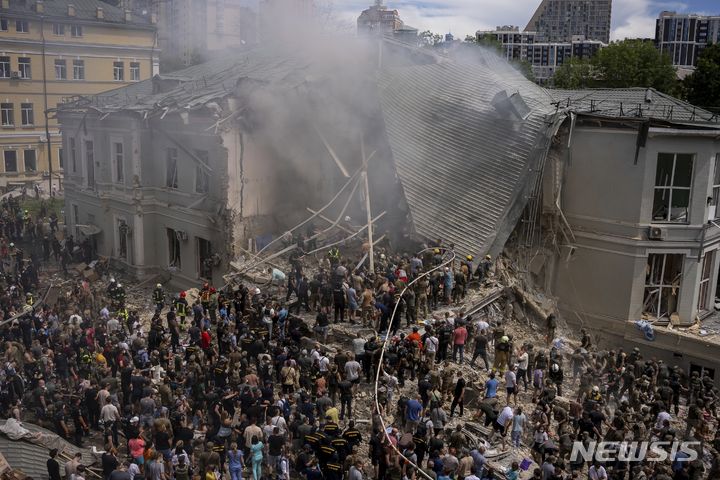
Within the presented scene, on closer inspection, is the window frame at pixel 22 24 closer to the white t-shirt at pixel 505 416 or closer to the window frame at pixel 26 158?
the window frame at pixel 26 158

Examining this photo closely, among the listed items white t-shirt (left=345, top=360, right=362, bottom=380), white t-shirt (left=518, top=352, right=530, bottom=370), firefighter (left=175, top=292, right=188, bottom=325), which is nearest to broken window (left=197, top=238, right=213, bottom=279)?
firefighter (left=175, top=292, right=188, bottom=325)

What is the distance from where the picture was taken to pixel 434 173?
79.9 ft

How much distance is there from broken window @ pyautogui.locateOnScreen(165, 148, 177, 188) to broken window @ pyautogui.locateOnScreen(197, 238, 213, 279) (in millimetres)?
2830

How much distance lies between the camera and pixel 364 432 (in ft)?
47.6

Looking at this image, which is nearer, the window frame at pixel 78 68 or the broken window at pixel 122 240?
the broken window at pixel 122 240

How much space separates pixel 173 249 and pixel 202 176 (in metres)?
4.26

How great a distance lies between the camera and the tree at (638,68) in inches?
1944

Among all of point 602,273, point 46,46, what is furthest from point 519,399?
point 46,46

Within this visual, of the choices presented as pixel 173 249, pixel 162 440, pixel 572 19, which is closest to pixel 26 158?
pixel 173 249

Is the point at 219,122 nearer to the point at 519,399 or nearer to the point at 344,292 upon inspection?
the point at 344,292

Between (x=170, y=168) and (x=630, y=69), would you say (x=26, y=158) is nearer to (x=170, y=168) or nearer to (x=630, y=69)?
(x=170, y=168)

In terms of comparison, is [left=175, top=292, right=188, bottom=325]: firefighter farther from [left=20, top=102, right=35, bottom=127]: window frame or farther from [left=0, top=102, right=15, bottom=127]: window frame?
[left=20, top=102, right=35, bottom=127]: window frame

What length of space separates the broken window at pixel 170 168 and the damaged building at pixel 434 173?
9 centimetres
